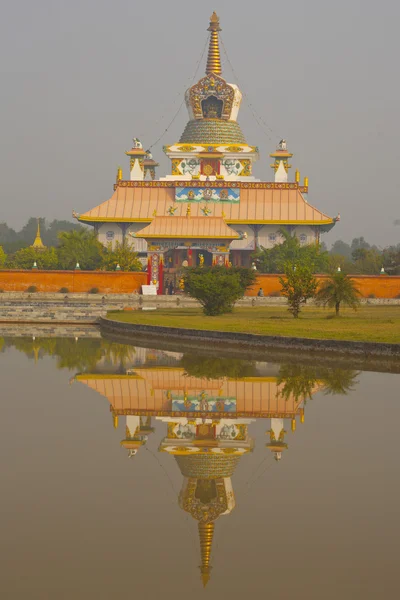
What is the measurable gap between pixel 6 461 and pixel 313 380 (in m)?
8.28

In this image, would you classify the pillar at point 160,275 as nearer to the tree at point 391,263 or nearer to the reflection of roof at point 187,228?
the reflection of roof at point 187,228

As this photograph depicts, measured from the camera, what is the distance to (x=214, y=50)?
200ft

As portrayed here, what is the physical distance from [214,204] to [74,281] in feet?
34.5

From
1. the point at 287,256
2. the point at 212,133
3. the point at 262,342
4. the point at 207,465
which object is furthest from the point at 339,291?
the point at 212,133

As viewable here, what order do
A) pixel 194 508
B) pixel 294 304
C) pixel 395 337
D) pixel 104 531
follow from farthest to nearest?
pixel 294 304, pixel 395 337, pixel 194 508, pixel 104 531

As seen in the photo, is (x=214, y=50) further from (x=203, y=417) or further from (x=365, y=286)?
(x=203, y=417)

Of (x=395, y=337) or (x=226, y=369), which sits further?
(x=395, y=337)

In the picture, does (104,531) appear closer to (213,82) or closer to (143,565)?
(143,565)

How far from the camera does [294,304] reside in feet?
105

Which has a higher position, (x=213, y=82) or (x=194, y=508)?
(x=213, y=82)

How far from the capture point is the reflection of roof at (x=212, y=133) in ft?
189

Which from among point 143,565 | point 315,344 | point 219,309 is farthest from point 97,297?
point 143,565

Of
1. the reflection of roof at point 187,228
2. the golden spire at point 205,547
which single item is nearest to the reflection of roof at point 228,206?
the reflection of roof at point 187,228

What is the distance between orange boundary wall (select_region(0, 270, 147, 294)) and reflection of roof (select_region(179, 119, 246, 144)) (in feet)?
41.2
